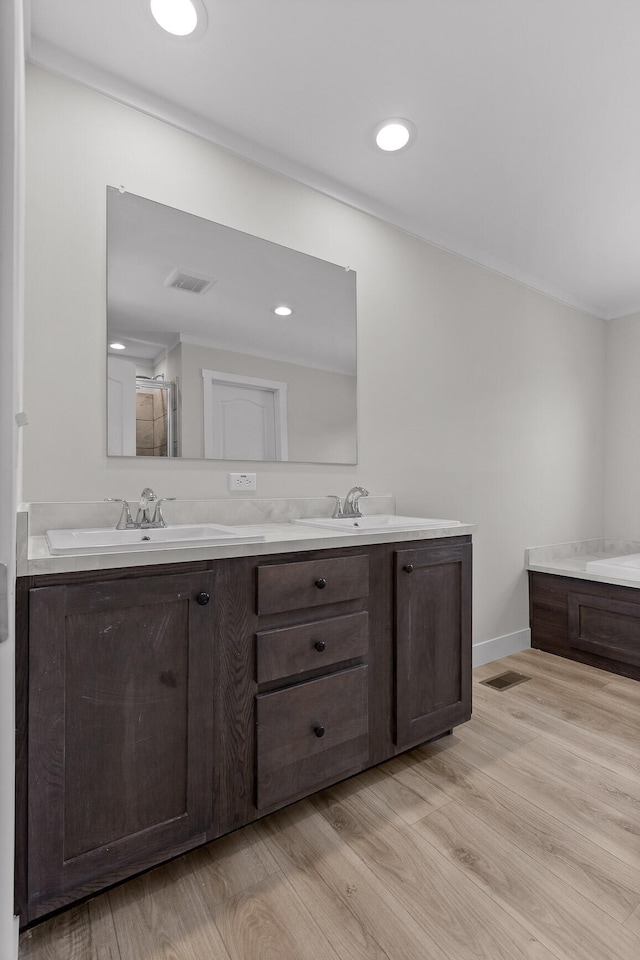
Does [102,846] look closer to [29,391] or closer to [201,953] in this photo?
[201,953]

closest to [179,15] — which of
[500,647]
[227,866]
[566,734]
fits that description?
[227,866]

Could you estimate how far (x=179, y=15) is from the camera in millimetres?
1573

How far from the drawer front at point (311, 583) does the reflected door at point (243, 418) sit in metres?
0.70

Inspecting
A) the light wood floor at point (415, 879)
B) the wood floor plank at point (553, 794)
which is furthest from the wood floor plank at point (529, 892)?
the wood floor plank at point (553, 794)

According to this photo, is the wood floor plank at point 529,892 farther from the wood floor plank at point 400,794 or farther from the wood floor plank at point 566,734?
the wood floor plank at point 566,734

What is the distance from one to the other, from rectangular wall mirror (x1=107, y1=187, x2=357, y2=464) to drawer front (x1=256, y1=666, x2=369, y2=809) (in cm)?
97

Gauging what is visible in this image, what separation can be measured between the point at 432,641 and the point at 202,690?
0.93 metres

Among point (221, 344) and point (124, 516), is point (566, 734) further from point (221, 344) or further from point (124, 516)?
point (221, 344)

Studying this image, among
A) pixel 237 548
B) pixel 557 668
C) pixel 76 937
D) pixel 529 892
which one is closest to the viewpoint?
pixel 76 937

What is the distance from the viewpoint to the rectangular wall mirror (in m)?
1.84

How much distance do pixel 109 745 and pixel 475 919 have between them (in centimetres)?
99

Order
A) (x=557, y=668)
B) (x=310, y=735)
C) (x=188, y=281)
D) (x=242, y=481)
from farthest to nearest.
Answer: (x=557, y=668) < (x=242, y=481) < (x=188, y=281) < (x=310, y=735)

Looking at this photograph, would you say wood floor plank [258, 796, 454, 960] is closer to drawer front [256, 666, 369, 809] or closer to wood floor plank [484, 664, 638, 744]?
drawer front [256, 666, 369, 809]

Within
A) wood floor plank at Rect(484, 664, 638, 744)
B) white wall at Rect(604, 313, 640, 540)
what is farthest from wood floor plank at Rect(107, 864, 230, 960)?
white wall at Rect(604, 313, 640, 540)
